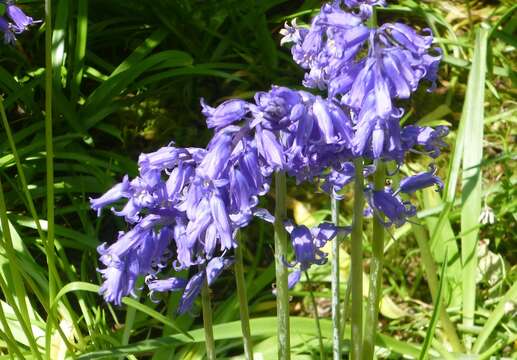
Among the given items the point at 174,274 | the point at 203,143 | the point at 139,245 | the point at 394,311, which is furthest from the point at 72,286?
the point at 203,143

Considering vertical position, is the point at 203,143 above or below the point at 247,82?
below

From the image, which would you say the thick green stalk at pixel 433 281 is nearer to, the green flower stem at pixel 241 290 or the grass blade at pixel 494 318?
the grass blade at pixel 494 318

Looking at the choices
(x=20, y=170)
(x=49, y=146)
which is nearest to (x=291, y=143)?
(x=49, y=146)

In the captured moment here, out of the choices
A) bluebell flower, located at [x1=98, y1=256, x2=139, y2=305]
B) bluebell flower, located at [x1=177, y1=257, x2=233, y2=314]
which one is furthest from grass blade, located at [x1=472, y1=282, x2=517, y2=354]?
bluebell flower, located at [x1=98, y1=256, x2=139, y2=305]

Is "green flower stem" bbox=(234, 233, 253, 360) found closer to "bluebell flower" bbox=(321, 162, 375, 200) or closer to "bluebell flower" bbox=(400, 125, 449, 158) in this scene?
"bluebell flower" bbox=(321, 162, 375, 200)

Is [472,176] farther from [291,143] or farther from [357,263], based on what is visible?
[291,143]

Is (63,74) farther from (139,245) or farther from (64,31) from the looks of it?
(139,245)
